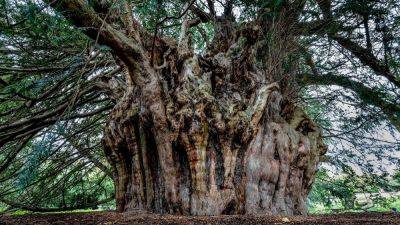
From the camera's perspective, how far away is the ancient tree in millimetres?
2754

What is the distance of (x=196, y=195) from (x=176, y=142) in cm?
48

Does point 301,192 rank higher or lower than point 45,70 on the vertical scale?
lower

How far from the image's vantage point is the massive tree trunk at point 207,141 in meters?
2.76

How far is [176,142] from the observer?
284 cm

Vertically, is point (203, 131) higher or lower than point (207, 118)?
lower

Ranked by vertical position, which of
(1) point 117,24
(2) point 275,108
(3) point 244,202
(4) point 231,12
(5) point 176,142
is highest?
(4) point 231,12

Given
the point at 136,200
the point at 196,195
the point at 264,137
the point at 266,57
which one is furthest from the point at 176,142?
the point at 266,57

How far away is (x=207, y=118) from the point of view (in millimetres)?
2898

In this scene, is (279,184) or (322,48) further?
(322,48)

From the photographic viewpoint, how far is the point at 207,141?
285 centimetres

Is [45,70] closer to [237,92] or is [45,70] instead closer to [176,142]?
[176,142]

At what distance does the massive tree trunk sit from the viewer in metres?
2.76

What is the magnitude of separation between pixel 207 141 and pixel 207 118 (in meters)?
0.20

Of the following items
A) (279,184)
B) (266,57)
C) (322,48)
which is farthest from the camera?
(322,48)
